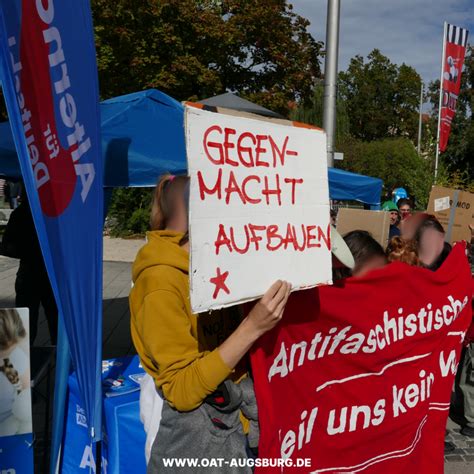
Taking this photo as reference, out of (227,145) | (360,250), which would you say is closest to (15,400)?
(227,145)

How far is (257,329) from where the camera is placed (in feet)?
5.66

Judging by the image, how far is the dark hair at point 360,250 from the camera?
8.79 ft

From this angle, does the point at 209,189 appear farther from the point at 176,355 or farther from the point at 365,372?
the point at 365,372

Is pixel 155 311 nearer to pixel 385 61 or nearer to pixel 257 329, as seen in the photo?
pixel 257 329

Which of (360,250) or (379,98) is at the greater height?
(379,98)

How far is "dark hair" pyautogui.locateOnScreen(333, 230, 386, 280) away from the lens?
2680mm

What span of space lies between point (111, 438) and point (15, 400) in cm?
49

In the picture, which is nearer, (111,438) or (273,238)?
(273,238)

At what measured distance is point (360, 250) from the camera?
2.75 m

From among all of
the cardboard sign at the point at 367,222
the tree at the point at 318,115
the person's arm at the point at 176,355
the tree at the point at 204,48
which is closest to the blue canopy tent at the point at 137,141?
the cardboard sign at the point at 367,222

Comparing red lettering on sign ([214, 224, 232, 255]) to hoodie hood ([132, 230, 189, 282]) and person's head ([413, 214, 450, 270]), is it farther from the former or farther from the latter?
person's head ([413, 214, 450, 270])

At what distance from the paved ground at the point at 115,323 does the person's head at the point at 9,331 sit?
0.70 metres

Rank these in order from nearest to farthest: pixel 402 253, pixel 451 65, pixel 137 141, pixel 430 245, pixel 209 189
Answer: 1. pixel 209 189
2. pixel 402 253
3. pixel 430 245
4. pixel 137 141
5. pixel 451 65

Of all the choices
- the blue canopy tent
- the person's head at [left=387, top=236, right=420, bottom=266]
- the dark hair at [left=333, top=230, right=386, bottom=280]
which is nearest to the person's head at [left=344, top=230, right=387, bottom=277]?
the dark hair at [left=333, top=230, right=386, bottom=280]
